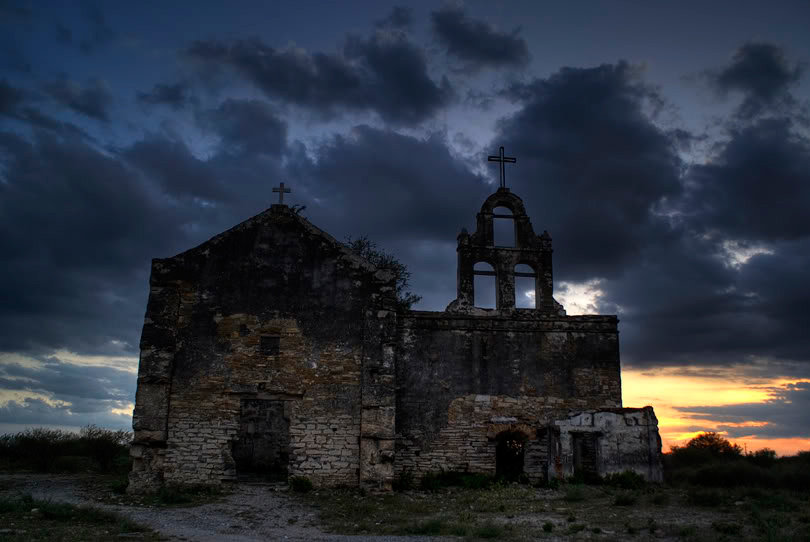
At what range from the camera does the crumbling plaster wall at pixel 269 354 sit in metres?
16.6

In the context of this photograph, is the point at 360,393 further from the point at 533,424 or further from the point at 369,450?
the point at 533,424

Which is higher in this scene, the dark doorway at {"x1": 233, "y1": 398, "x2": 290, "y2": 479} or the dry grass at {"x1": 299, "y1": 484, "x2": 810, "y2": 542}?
the dark doorway at {"x1": 233, "y1": 398, "x2": 290, "y2": 479}

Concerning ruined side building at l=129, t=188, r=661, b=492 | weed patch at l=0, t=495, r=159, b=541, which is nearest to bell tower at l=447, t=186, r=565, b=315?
ruined side building at l=129, t=188, r=661, b=492

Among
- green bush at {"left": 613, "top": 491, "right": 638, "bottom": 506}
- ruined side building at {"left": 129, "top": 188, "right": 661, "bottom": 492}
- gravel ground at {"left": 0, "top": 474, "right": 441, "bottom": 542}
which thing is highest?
ruined side building at {"left": 129, "top": 188, "right": 661, "bottom": 492}

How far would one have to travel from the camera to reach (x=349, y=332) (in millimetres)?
17734

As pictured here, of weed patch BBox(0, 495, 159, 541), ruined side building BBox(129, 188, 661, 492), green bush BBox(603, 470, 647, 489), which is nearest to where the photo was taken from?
weed patch BBox(0, 495, 159, 541)

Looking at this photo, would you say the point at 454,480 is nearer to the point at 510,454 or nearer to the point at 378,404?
the point at 510,454

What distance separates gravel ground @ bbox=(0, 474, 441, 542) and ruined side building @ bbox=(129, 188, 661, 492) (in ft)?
4.50

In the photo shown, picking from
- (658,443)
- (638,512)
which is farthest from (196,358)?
(658,443)

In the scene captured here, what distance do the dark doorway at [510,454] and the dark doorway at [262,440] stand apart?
701 centimetres

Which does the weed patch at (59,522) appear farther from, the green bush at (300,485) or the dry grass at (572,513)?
the green bush at (300,485)

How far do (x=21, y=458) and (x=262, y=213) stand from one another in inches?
477

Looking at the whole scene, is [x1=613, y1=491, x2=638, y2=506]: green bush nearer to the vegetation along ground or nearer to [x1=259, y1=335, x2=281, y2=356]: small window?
the vegetation along ground

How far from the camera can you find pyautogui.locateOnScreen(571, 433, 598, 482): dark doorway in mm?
18062
